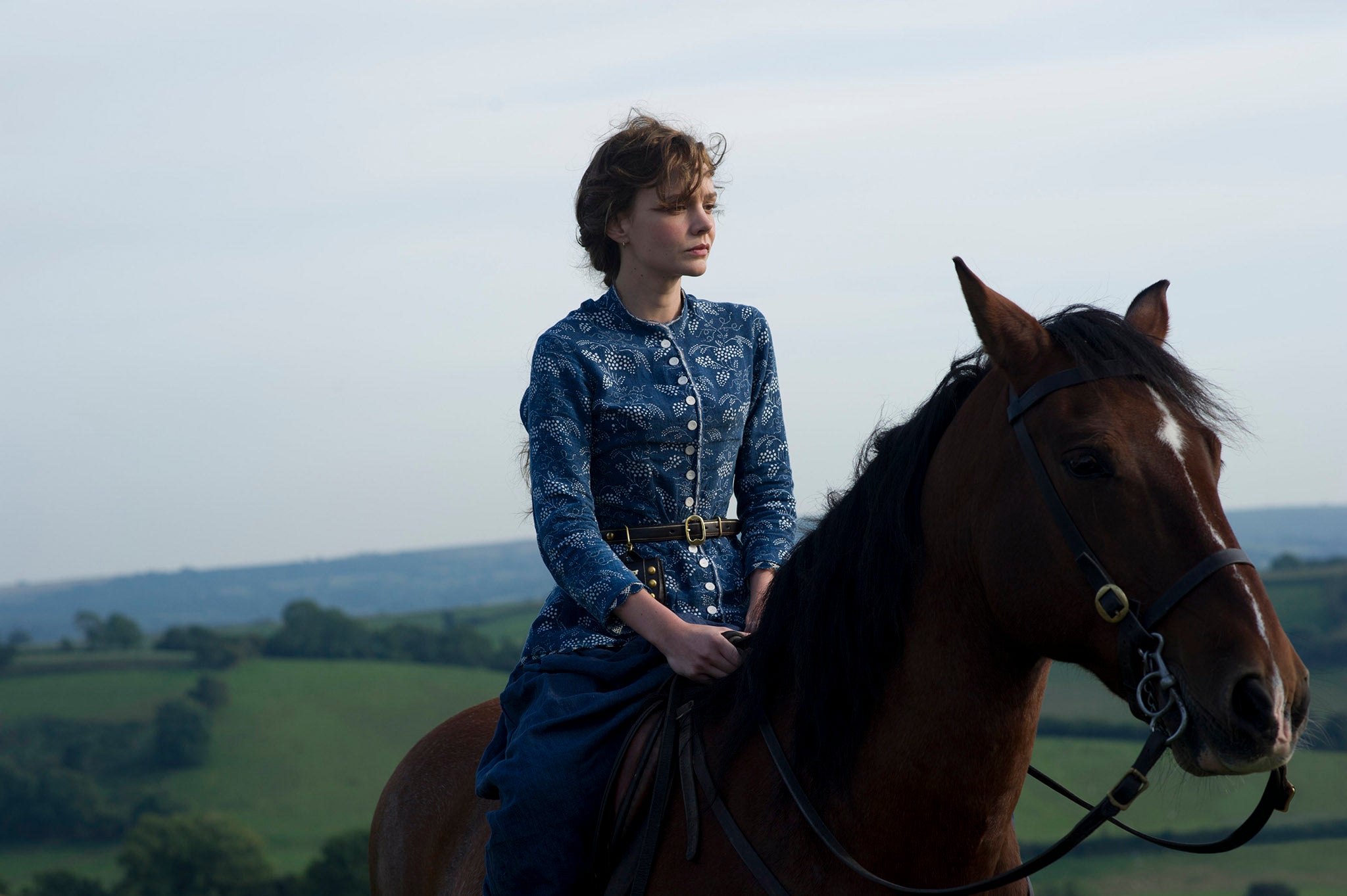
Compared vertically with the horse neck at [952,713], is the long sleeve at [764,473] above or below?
above

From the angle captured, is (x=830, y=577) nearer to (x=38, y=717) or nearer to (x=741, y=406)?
(x=741, y=406)

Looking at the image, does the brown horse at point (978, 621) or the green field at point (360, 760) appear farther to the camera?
the green field at point (360, 760)

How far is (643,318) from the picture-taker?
13.1ft

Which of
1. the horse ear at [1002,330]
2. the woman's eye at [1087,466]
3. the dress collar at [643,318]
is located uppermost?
the dress collar at [643,318]

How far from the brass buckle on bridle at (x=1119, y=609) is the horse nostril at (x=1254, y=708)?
0.25 metres

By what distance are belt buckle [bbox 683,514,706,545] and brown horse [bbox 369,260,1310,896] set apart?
1.92 ft

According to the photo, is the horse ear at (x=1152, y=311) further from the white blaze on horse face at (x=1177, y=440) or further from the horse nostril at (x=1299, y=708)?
the horse nostril at (x=1299, y=708)

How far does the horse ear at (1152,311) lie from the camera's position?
3053 mm

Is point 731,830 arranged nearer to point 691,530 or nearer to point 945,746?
point 945,746

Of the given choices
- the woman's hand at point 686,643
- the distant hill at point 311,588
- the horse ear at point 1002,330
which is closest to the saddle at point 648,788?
the woman's hand at point 686,643

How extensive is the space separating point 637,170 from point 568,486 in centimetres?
112

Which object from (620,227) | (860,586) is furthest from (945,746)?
(620,227)

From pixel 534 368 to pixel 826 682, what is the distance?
4.75 ft

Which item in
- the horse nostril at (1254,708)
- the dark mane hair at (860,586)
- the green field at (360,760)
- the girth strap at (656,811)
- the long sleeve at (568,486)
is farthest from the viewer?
the green field at (360,760)
